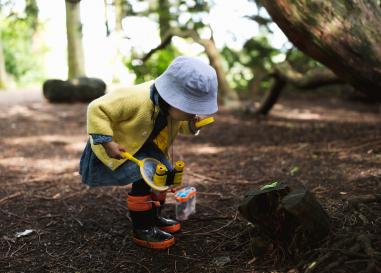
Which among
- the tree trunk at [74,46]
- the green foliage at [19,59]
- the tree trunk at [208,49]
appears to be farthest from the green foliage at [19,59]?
the tree trunk at [208,49]

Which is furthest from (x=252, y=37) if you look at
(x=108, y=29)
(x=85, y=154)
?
(x=85, y=154)

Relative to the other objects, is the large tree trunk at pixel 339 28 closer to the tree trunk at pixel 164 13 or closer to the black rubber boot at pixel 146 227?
the black rubber boot at pixel 146 227

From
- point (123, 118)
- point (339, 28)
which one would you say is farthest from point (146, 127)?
point (339, 28)

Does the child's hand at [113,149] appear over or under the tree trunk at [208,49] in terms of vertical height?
over

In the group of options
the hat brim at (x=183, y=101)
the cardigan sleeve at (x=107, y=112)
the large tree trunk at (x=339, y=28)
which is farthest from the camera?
the large tree trunk at (x=339, y=28)

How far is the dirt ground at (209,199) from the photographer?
2398 millimetres

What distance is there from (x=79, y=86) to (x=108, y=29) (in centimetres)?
528

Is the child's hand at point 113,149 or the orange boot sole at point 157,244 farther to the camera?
the orange boot sole at point 157,244

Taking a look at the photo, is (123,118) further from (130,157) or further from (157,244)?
(157,244)

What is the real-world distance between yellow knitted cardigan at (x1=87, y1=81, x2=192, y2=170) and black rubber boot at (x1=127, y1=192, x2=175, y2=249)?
25 cm

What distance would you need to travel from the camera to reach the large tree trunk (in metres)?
3.65

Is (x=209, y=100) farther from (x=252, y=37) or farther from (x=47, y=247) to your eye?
(x=252, y=37)

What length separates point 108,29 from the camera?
441 cm

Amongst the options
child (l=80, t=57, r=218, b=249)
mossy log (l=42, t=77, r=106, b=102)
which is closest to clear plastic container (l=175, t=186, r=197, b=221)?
child (l=80, t=57, r=218, b=249)
